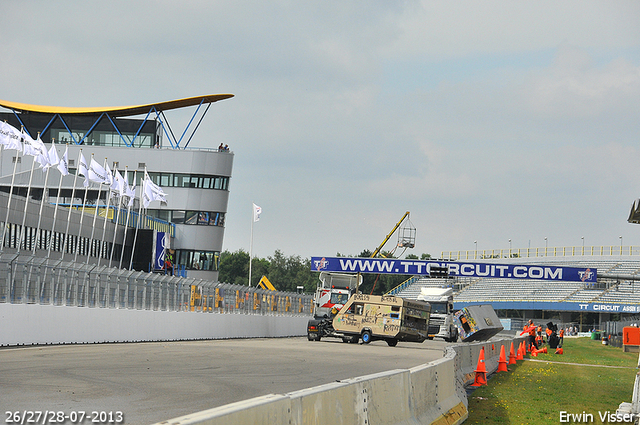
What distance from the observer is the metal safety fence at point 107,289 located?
887 inches

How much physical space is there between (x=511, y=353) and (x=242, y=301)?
17.8 meters

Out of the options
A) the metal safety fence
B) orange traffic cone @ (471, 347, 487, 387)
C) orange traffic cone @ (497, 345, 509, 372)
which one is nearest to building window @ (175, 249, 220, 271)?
the metal safety fence

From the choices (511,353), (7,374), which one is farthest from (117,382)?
(511,353)

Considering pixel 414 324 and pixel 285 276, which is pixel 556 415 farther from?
pixel 285 276

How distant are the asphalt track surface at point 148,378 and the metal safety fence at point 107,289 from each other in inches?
87.6

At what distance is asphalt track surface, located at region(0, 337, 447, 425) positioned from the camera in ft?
33.5

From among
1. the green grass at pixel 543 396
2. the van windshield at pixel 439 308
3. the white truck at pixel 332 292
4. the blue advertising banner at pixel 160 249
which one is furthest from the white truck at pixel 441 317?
the green grass at pixel 543 396

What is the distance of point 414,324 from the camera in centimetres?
3669

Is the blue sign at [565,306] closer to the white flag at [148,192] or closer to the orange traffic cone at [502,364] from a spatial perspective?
the white flag at [148,192]

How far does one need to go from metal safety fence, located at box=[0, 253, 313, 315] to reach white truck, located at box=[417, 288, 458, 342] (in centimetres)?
1297

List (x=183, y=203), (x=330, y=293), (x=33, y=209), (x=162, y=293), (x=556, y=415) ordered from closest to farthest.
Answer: (x=556, y=415)
(x=162, y=293)
(x=330, y=293)
(x=33, y=209)
(x=183, y=203)

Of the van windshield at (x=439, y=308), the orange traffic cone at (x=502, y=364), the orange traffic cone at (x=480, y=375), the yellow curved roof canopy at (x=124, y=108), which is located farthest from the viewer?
the yellow curved roof canopy at (x=124, y=108)

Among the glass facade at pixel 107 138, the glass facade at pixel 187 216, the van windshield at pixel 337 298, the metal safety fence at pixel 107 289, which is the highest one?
the glass facade at pixel 107 138

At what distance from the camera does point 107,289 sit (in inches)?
1080
